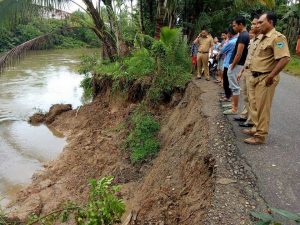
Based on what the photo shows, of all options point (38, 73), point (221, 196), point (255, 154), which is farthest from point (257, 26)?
point (38, 73)

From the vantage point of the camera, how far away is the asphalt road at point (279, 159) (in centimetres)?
352

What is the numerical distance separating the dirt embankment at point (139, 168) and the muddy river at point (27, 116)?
592mm

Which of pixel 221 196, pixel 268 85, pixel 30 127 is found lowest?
pixel 30 127

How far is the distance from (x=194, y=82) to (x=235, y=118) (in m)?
3.17

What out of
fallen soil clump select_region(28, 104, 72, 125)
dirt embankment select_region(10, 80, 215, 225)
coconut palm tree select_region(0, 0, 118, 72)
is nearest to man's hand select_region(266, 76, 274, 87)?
dirt embankment select_region(10, 80, 215, 225)

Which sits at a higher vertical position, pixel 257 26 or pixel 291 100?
pixel 257 26

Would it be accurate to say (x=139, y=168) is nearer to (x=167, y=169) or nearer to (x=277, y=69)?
(x=167, y=169)

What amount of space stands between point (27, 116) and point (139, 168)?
8552mm

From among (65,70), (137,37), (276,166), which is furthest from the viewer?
(65,70)

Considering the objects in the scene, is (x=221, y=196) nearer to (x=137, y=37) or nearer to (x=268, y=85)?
(x=268, y=85)

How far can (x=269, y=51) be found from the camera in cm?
429

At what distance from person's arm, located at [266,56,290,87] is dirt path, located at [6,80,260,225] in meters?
0.98

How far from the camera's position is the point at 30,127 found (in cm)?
1276

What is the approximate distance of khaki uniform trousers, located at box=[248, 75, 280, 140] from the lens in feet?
14.4
